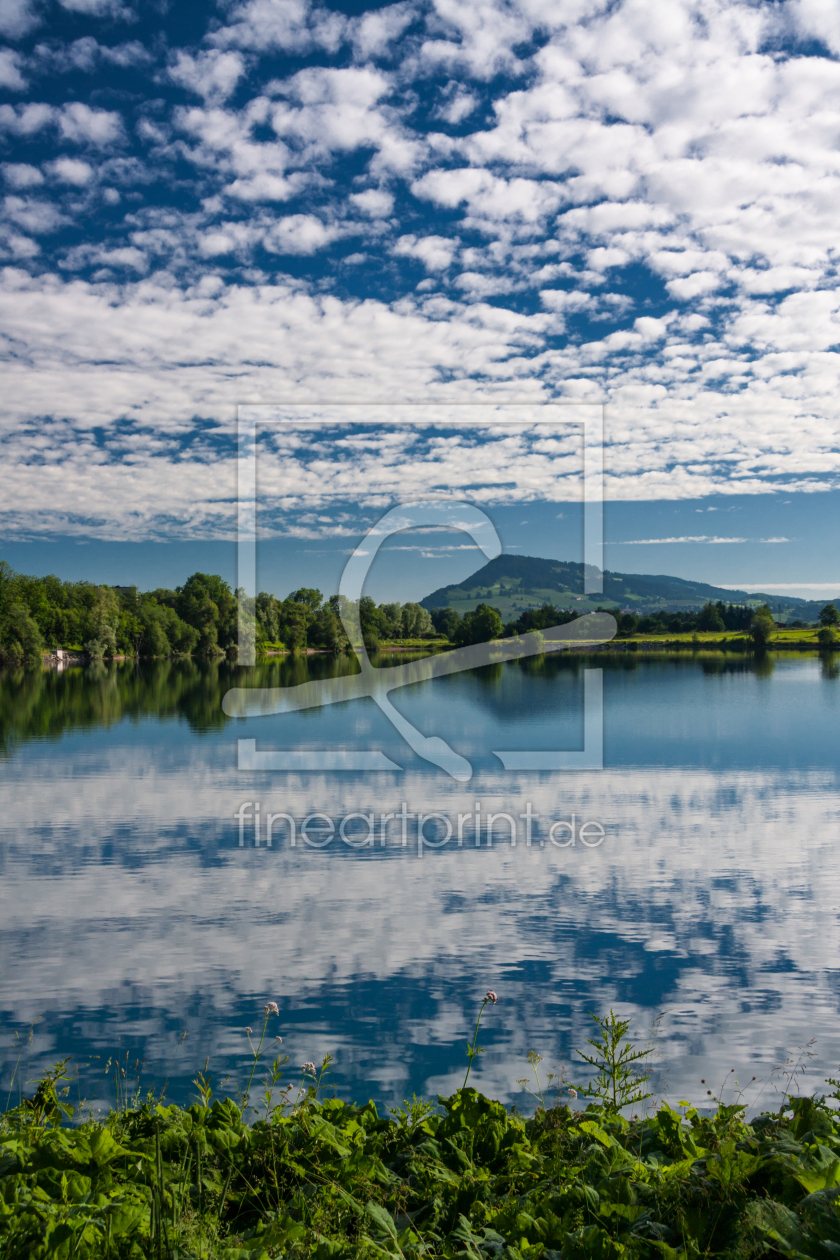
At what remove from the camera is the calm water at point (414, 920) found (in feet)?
25.1

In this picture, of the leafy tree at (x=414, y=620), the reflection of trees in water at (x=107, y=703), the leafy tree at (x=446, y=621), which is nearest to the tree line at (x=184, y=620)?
the leafy tree at (x=446, y=621)

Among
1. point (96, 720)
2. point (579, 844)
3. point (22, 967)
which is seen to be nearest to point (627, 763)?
point (579, 844)

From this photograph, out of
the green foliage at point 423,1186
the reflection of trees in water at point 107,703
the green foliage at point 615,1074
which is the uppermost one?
the green foliage at point 423,1186

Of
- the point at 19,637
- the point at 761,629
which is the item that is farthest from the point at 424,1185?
the point at 761,629

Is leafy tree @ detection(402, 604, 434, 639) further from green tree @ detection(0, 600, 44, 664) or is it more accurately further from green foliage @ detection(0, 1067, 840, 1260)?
green foliage @ detection(0, 1067, 840, 1260)

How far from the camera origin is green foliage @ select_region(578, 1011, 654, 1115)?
544 centimetres

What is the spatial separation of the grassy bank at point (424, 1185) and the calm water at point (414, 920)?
209 cm

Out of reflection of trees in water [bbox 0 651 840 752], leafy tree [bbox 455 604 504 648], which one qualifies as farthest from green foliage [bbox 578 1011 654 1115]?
leafy tree [bbox 455 604 504 648]

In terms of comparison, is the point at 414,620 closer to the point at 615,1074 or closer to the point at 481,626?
the point at 481,626

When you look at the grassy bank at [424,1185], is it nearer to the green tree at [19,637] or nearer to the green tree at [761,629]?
the green tree at [19,637]

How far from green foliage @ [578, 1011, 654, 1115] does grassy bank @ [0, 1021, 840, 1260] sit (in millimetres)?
288

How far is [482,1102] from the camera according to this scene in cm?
499

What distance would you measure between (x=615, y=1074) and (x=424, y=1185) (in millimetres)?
1771

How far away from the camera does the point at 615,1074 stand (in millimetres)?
5512
